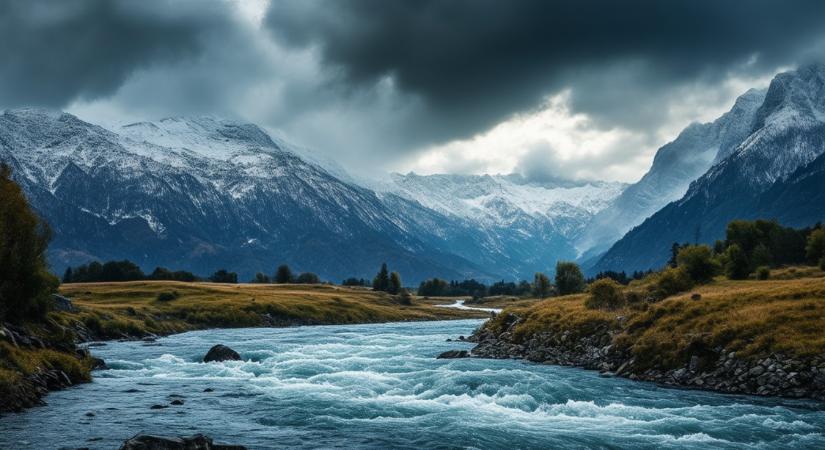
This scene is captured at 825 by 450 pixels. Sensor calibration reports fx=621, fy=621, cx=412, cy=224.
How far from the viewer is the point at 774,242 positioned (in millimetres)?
147000

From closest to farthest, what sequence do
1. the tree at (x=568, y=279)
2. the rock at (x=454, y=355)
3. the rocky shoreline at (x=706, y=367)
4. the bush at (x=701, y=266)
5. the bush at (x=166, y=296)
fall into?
the rocky shoreline at (x=706, y=367) < the rock at (x=454, y=355) < the bush at (x=701, y=266) < the bush at (x=166, y=296) < the tree at (x=568, y=279)

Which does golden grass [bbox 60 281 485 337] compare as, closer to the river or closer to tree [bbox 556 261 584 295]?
tree [bbox 556 261 584 295]

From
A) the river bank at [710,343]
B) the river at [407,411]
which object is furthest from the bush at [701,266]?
the river at [407,411]

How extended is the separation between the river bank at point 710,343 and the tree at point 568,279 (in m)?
102

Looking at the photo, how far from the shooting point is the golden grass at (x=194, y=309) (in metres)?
117

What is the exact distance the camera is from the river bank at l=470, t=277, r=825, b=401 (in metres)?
48.7

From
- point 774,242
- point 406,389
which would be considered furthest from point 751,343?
point 774,242

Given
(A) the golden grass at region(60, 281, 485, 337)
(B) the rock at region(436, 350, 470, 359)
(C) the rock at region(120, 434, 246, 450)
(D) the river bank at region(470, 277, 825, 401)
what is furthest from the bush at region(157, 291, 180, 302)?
(C) the rock at region(120, 434, 246, 450)

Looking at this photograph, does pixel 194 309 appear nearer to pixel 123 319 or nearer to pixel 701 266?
pixel 123 319

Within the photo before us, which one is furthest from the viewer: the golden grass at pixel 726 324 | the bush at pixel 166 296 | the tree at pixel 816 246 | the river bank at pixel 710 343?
the bush at pixel 166 296

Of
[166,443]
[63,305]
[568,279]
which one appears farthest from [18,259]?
[568,279]

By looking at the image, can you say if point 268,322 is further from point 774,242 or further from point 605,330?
point 774,242

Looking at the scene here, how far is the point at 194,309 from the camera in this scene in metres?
150

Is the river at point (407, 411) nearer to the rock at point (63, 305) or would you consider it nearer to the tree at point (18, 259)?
the tree at point (18, 259)
